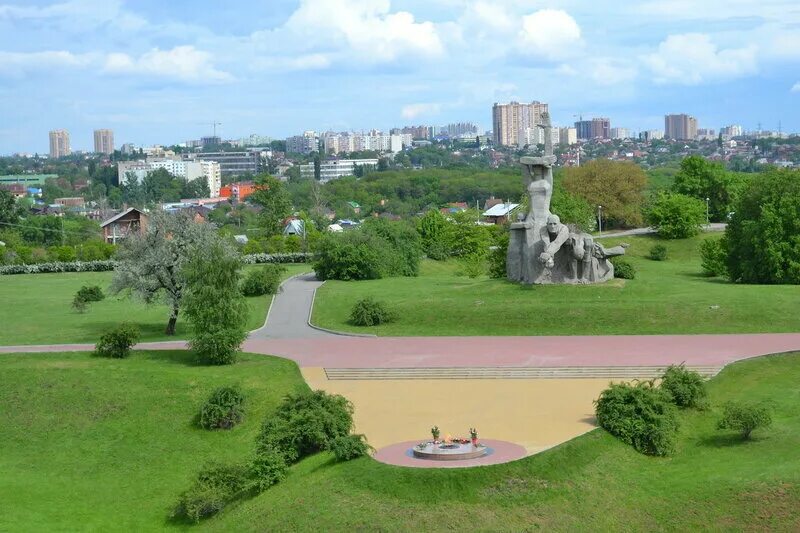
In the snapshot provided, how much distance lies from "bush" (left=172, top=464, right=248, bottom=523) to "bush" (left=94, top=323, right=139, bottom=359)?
47.8 ft

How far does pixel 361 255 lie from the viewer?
69188 millimetres

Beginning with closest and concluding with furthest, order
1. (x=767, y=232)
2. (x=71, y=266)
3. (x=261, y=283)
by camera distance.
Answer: (x=261, y=283), (x=767, y=232), (x=71, y=266)

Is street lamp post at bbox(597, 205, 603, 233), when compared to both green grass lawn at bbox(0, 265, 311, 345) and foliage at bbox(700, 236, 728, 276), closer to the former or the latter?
foliage at bbox(700, 236, 728, 276)

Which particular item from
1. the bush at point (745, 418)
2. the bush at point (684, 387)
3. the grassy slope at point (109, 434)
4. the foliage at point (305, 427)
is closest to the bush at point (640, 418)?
the bush at point (745, 418)

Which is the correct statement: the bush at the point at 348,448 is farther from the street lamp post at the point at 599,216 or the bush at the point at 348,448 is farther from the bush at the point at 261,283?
the street lamp post at the point at 599,216

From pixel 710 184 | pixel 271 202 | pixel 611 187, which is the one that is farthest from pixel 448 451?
pixel 710 184

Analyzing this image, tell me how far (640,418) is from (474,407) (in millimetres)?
6079

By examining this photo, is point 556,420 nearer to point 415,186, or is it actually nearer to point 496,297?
point 496,297

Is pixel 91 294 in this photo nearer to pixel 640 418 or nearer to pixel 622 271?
pixel 622 271

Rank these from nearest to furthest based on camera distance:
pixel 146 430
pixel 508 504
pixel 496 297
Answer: pixel 508 504
pixel 146 430
pixel 496 297

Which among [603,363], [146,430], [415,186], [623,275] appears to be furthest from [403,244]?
[415,186]

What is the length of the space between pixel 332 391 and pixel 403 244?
123 ft

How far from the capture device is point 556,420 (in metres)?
34.0

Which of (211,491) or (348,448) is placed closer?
(211,491)
